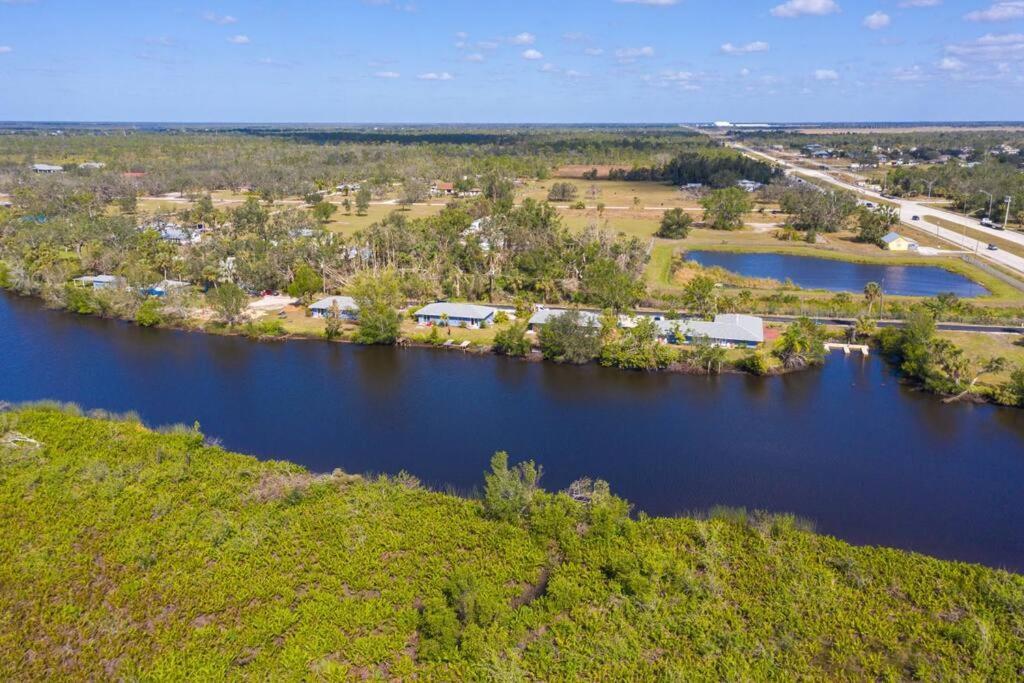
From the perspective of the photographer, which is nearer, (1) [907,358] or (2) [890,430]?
(2) [890,430]

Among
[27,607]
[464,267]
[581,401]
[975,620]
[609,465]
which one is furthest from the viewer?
[464,267]

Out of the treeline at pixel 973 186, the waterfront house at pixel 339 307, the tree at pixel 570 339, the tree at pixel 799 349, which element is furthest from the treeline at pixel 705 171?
the waterfront house at pixel 339 307

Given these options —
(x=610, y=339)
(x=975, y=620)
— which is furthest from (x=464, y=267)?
(x=975, y=620)

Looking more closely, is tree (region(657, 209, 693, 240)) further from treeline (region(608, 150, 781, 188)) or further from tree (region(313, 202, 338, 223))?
tree (region(313, 202, 338, 223))

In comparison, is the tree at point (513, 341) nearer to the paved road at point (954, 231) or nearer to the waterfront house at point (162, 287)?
the waterfront house at point (162, 287)

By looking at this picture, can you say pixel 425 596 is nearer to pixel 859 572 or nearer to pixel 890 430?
pixel 859 572

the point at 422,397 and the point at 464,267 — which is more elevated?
the point at 464,267
